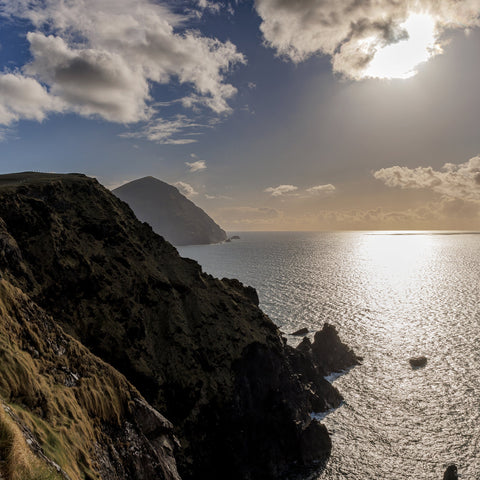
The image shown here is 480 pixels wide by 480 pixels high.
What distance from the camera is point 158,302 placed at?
46469 mm

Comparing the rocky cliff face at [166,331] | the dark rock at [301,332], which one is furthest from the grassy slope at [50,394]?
the dark rock at [301,332]

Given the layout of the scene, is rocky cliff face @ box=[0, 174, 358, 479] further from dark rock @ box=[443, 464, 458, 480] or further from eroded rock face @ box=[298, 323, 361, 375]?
dark rock @ box=[443, 464, 458, 480]

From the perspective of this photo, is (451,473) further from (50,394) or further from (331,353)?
(50,394)

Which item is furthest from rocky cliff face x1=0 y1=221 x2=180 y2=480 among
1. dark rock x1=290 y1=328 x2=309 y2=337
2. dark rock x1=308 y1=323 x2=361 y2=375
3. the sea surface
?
dark rock x1=290 y1=328 x2=309 y2=337

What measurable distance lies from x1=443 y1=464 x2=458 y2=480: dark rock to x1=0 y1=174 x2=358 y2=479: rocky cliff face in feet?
50.6

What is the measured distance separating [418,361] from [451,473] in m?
34.8

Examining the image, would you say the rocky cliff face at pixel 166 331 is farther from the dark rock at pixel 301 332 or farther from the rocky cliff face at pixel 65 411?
the dark rock at pixel 301 332

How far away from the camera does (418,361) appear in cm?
6862

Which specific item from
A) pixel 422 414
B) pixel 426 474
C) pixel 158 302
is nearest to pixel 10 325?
pixel 158 302

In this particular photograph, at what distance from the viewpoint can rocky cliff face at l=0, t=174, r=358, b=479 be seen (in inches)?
1407

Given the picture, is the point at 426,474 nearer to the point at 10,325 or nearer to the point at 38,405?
the point at 38,405

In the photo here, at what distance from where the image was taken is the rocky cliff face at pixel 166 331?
117 ft

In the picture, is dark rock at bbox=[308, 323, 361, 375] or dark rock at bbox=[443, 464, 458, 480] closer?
dark rock at bbox=[443, 464, 458, 480]

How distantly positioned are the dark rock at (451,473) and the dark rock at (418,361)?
3285 centimetres
